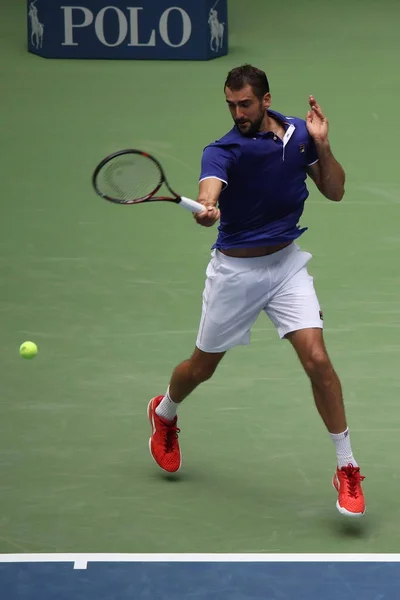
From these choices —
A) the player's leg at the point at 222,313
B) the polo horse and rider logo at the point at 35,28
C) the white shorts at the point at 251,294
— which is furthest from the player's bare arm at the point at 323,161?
the polo horse and rider logo at the point at 35,28

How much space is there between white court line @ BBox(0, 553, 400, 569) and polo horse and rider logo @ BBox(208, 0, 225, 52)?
851cm

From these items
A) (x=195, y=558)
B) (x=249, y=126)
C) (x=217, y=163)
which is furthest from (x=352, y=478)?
(x=249, y=126)

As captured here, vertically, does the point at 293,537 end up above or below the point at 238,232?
below

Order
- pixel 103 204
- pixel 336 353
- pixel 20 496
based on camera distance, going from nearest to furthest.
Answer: pixel 20 496 < pixel 336 353 < pixel 103 204

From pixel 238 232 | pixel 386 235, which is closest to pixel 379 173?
pixel 386 235

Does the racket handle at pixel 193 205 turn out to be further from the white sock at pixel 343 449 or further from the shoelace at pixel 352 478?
the shoelace at pixel 352 478

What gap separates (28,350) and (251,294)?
1744 millimetres

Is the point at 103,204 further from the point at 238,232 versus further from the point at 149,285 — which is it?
the point at 238,232

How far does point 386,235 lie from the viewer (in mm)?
10094

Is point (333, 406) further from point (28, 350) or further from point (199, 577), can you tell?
point (28, 350)

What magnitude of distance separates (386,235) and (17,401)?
144 inches

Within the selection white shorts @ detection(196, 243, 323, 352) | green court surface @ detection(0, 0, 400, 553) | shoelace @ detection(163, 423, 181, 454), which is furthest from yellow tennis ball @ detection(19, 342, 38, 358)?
white shorts @ detection(196, 243, 323, 352)

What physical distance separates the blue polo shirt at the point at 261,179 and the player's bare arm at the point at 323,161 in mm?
46

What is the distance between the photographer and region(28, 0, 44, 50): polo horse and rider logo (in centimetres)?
1348
